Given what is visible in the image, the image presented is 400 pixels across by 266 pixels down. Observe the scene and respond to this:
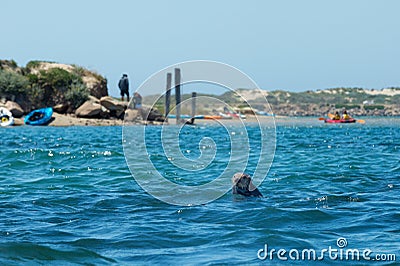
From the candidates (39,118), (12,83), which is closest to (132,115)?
(39,118)

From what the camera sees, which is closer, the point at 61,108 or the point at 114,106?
the point at 114,106

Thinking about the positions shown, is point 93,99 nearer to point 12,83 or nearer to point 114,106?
point 114,106

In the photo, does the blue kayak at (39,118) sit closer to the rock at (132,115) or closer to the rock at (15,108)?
the rock at (15,108)

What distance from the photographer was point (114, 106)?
38.3 metres

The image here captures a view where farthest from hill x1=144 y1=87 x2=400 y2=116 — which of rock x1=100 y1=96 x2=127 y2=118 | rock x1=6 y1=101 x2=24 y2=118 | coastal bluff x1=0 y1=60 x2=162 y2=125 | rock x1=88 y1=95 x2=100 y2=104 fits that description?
rock x1=6 y1=101 x2=24 y2=118

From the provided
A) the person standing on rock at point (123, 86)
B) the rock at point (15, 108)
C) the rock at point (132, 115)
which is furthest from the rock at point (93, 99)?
the rock at point (132, 115)

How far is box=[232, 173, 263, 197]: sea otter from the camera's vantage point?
9266mm

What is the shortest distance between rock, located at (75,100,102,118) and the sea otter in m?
28.9

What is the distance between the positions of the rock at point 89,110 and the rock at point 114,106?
62 cm

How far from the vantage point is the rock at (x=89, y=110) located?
3731 cm

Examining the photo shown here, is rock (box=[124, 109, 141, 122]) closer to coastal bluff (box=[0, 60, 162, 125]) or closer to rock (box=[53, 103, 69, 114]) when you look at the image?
coastal bluff (box=[0, 60, 162, 125])

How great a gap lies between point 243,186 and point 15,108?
1170 inches

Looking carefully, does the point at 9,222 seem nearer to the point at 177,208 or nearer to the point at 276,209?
the point at 177,208

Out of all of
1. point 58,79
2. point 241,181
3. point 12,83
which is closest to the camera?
point 241,181
